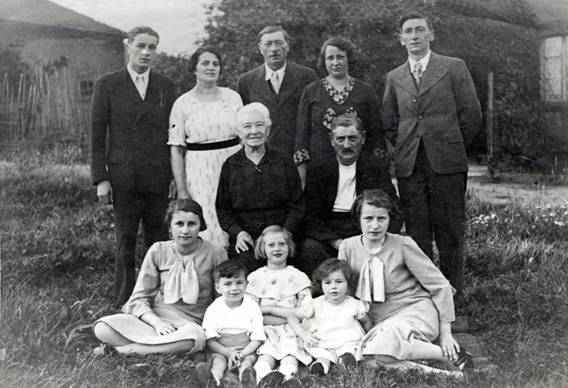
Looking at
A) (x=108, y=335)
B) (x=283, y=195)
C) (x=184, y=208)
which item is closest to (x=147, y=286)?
(x=108, y=335)

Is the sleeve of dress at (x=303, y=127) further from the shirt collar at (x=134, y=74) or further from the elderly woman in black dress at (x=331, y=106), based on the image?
the shirt collar at (x=134, y=74)

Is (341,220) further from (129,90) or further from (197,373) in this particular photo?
(129,90)

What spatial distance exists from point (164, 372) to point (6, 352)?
774 mm

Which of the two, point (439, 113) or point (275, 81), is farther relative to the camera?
point (275, 81)

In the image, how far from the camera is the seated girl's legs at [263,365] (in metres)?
2.60

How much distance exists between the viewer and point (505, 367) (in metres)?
2.82

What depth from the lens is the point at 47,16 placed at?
3.75 m

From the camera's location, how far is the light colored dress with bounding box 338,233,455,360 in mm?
2869

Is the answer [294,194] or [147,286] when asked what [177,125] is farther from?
[147,286]

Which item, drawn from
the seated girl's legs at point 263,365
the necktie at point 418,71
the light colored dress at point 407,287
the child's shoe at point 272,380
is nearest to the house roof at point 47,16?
the necktie at point 418,71

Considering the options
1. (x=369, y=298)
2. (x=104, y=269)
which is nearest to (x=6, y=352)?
(x=104, y=269)

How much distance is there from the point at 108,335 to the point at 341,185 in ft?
4.88

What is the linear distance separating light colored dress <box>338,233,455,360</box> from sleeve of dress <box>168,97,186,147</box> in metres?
1.21

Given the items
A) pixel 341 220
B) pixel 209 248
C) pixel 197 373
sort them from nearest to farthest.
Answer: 1. pixel 197 373
2. pixel 209 248
3. pixel 341 220
